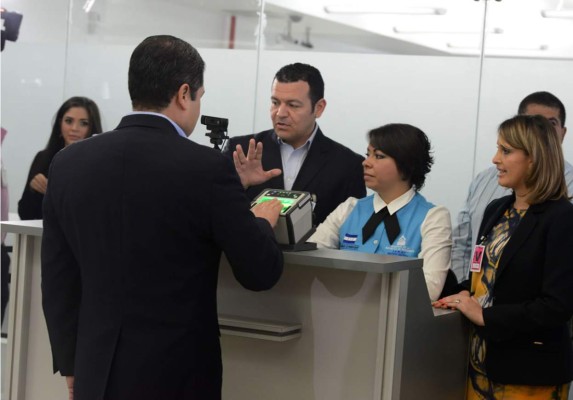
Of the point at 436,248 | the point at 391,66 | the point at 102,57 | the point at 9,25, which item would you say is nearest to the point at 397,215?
the point at 436,248

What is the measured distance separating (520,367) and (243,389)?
2.73 ft

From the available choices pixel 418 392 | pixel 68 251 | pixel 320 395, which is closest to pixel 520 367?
pixel 418 392

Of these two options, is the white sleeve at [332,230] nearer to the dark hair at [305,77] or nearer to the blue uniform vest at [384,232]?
the blue uniform vest at [384,232]

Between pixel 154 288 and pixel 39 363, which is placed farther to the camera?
pixel 39 363

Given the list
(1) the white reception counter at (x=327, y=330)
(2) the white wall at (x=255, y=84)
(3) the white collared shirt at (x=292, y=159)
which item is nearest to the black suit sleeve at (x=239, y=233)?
(1) the white reception counter at (x=327, y=330)

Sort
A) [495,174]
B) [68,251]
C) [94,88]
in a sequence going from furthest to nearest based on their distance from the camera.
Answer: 1. [94,88]
2. [495,174]
3. [68,251]

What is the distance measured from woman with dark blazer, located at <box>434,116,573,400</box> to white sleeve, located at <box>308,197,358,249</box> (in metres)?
0.57

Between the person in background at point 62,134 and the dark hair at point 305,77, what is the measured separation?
1697 mm

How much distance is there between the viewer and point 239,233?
2.08 metres

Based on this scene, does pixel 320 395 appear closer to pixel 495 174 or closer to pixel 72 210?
pixel 72 210

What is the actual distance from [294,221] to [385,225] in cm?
71

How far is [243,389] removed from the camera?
2.56m

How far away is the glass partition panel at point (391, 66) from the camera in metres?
5.08

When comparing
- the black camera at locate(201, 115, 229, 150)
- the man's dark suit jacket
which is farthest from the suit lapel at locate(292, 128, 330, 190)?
the black camera at locate(201, 115, 229, 150)
